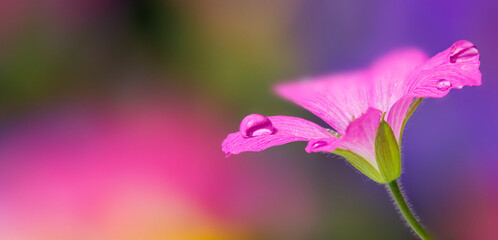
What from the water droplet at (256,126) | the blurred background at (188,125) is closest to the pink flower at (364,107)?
the water droplet at (256,126)

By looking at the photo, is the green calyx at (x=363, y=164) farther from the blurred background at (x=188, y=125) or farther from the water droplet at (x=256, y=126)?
the blurred background at (x=188, y=125)

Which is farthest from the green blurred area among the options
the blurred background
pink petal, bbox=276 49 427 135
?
pink petal, bbox=276 49 427 135

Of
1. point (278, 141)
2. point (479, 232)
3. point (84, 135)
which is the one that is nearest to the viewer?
point (278, 141)

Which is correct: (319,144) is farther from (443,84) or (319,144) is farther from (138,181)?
(138,181)

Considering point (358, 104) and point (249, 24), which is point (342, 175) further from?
point (358, 104)

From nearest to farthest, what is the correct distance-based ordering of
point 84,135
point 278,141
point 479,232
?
point 278,141, point 479,232, point 84,135

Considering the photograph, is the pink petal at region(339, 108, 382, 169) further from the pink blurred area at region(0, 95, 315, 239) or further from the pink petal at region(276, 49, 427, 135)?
the pink blurred area at region(0, 95, 315, 239)

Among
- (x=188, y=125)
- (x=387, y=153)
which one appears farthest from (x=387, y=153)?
(x=188, y=125)

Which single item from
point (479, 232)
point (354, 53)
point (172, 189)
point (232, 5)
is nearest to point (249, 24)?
point (232, 5)
